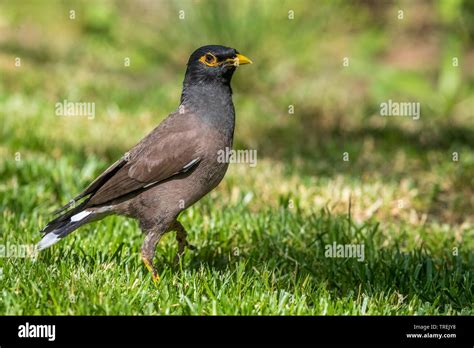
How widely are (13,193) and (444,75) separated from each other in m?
6.51

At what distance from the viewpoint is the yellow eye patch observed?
4.89 meters

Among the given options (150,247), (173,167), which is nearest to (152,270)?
(150,247)

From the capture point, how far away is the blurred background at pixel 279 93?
22.5ft

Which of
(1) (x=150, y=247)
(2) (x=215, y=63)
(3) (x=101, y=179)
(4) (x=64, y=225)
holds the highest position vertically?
(2) (x=215, y=63)

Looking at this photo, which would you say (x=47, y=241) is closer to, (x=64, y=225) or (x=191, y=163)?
(x=64, y=225)

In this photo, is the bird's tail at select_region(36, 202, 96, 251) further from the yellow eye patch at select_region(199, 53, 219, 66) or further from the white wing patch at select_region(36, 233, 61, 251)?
the yellow eye patch at select_region(199, 53, 219, 66)

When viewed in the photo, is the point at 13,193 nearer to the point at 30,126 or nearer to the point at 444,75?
the point at 30,126

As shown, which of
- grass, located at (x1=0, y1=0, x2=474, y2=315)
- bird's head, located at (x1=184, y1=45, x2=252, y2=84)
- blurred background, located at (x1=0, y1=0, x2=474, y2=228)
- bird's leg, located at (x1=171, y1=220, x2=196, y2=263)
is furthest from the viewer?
blurred background, located at (x1=0, y1=0, x2=474, y2=228)

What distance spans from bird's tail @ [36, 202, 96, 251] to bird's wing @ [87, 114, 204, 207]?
0.08m

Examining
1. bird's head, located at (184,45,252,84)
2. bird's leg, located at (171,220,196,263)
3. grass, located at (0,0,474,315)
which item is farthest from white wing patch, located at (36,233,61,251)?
bird's head, located at (184,45,252,84)

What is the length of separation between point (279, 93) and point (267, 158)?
10.1 ft

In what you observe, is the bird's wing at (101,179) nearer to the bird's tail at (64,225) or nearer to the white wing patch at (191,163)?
the bird's tail at (64,225)

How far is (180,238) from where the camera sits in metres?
5.07
